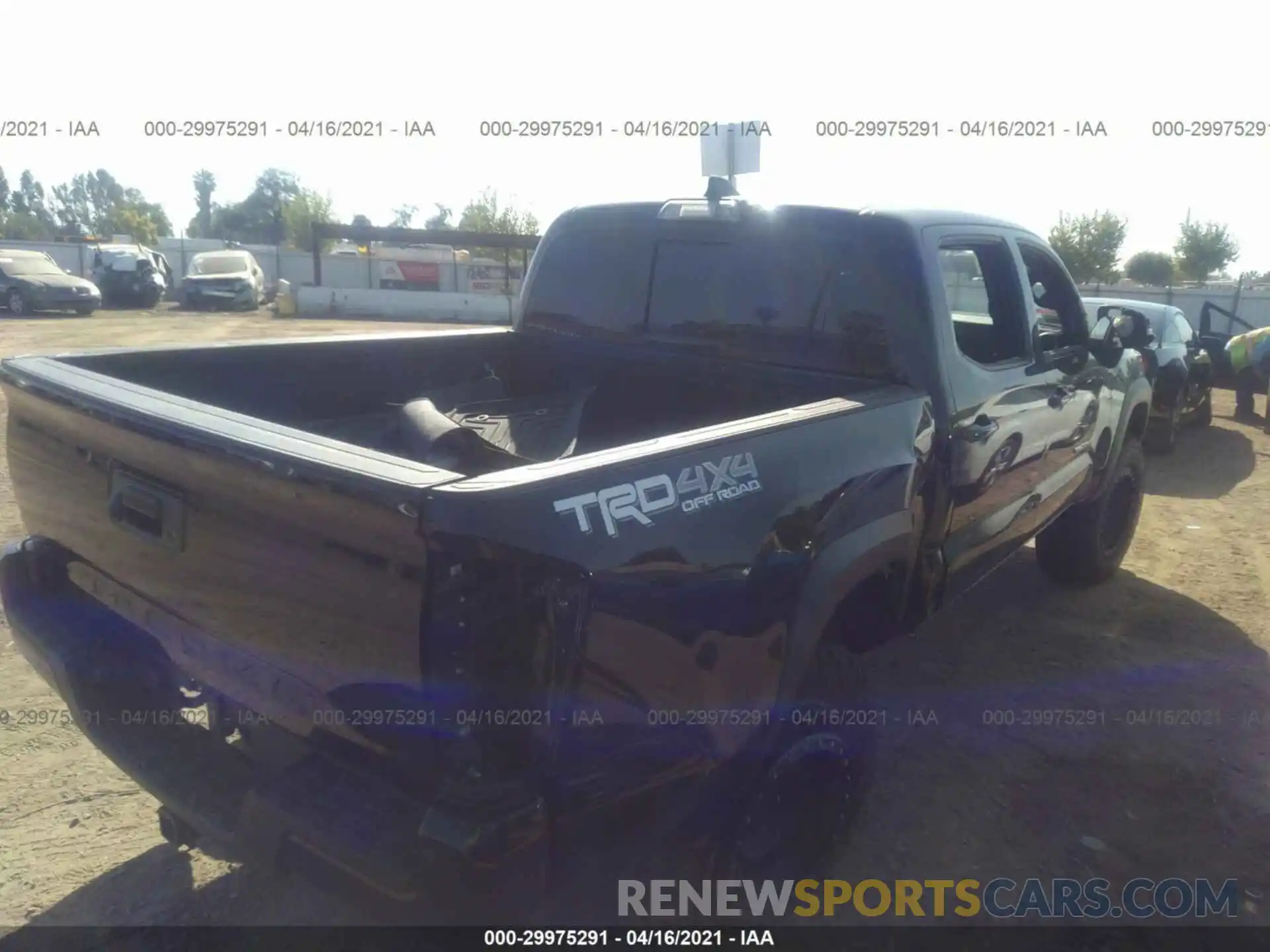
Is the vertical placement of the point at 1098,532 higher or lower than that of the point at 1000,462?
lower

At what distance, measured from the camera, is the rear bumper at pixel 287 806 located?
1.79m

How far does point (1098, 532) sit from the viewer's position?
5.42 m

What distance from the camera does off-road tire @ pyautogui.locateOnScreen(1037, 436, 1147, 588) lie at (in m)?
5.39

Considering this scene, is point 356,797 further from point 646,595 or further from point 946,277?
point 946,277

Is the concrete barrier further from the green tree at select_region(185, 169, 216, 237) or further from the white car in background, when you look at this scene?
the green tree at select_region(185, 169, 216, 237)

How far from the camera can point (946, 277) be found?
3488 millimetres

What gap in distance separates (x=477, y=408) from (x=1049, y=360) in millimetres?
2410

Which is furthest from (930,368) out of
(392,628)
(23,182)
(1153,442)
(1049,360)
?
(23,182)

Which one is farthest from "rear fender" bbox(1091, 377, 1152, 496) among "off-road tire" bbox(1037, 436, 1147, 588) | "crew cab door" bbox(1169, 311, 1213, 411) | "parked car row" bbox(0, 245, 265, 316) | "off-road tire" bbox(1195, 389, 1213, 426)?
"parked car row" bbox(0, 245, 265, 316)

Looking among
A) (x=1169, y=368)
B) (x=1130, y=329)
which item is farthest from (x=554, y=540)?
(x=1169, y=368)

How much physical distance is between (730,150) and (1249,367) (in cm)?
985

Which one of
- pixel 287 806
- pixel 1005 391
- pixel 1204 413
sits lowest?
pixel 1204 413

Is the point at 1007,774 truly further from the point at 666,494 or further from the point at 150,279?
the point at 150,279

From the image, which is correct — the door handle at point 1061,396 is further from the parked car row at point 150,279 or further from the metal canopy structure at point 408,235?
the parked car row at point 150,279
